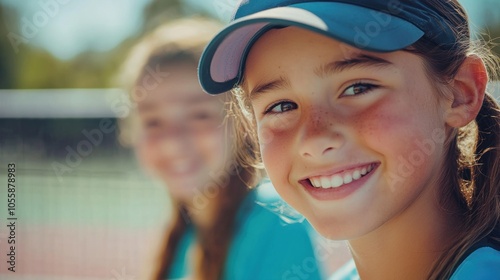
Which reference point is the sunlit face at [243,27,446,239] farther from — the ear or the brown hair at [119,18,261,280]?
the brown hair at [119,18,261,280]

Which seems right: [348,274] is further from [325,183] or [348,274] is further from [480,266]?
[480,266]

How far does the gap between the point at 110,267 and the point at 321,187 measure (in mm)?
6261

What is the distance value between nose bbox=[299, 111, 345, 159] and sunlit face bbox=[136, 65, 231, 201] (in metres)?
1.26

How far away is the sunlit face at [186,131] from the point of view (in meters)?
2.94

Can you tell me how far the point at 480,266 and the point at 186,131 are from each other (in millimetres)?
1693

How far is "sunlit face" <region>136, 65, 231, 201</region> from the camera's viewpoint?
2.94 meters

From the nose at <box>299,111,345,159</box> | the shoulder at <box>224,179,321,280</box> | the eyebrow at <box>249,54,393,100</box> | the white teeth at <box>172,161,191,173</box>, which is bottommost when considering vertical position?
the shoulder at <box>224,179,321,280</box>

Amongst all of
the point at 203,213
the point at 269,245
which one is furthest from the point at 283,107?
the point at 203,213

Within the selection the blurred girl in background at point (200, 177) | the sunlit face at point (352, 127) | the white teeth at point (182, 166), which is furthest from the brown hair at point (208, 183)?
the sunlit face at point (352, 127)

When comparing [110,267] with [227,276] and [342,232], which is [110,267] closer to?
[227,276]

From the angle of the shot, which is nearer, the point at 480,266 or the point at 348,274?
the point at 480,266

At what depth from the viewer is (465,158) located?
6.30 feet

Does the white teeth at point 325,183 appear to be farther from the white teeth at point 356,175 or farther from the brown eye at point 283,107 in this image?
the brown eye at point 283,107

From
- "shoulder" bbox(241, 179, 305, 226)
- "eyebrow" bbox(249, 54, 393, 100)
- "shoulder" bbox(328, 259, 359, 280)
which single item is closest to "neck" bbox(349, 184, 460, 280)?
"shoulder" bbox(328, 259, 359, 280)
